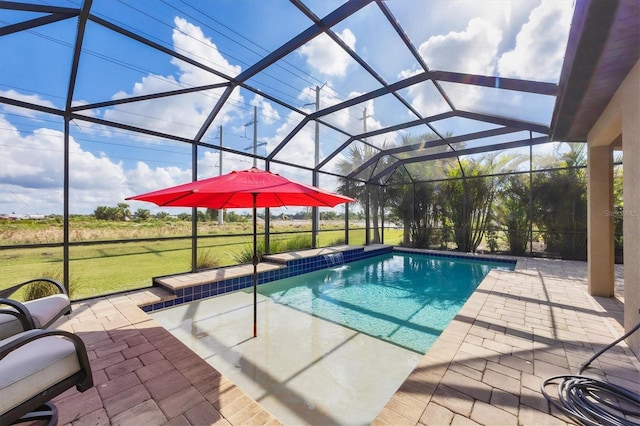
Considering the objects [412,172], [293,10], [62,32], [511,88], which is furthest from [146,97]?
[412,172]

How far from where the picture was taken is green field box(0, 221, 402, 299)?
4.61 metres

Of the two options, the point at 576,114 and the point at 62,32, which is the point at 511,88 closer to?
the point at 576,114

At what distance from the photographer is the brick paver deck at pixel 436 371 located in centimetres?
189

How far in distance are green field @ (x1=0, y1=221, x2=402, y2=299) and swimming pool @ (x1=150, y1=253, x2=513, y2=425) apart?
6.05 feet

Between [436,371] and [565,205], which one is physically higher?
[565,205]

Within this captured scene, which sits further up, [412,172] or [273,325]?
[412,172]

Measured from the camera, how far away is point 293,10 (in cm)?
354

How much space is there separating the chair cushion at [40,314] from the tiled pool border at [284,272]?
1.65m

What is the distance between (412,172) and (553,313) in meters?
8.43

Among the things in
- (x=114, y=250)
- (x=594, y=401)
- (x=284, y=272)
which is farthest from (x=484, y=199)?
(x=114, y=250)

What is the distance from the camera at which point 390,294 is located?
19.6 ft

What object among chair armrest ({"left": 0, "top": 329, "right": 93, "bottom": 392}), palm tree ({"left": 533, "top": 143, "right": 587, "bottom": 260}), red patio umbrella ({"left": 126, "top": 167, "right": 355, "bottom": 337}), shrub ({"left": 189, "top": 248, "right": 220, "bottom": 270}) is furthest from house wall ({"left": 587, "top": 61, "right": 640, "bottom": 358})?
shrub ({"left": 189, "top": 248, "right": 220, "bottom": 270})

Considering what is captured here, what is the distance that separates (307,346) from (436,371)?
1.66 m

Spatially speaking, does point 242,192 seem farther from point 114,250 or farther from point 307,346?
point 114,250
